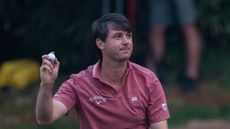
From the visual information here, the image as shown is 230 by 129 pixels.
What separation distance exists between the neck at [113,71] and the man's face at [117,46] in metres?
0.05

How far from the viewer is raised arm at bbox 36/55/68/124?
544 centimetres

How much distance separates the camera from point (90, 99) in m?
5.94

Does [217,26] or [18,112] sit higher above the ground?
[217,26]

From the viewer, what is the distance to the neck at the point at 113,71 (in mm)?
5930

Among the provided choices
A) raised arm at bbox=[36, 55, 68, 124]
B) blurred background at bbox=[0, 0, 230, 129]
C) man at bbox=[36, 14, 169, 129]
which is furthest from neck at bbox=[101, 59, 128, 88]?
blurred background at bbox=[0, 0, 230, 129]

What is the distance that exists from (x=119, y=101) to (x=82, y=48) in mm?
4838

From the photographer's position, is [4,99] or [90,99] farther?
[4,99]

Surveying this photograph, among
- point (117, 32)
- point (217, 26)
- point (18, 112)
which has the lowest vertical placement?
point (18, 112)

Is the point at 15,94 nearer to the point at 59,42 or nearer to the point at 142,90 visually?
the point at 59,42

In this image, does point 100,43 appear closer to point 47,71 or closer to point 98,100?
point 98,100

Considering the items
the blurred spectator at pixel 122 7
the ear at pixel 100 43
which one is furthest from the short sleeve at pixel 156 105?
the blurred spectator at pixel 122 7

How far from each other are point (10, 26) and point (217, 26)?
251cm

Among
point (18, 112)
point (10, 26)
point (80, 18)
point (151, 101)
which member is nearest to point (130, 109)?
point (151, 101)

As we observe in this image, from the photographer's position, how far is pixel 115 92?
19.5ft
